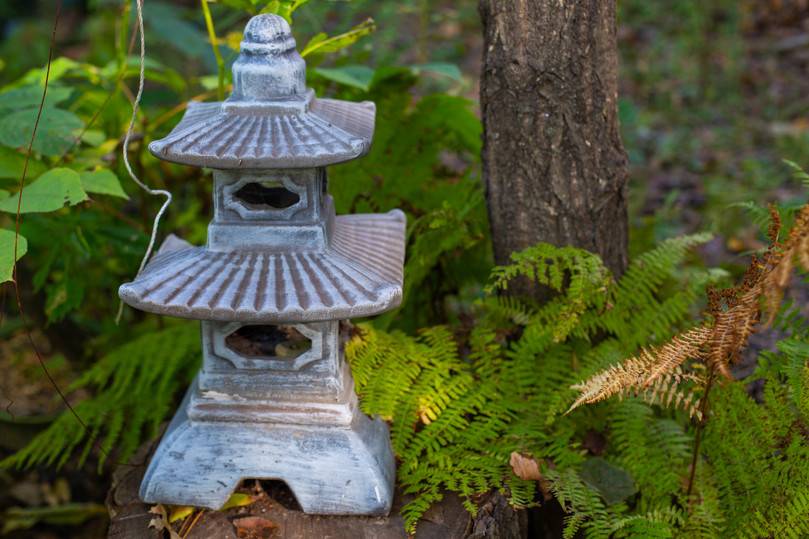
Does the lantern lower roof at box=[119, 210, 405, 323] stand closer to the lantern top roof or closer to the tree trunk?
the lantern top roof

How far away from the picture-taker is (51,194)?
2754 mm

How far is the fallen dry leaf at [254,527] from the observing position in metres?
2.55

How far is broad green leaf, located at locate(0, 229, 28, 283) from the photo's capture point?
2.42 metres

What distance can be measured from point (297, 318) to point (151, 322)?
2.12 m

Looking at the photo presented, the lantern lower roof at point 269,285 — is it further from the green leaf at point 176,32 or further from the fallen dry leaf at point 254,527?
the green leaf at point 176,32

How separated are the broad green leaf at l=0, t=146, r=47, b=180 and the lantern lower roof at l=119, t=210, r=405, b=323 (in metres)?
0.89

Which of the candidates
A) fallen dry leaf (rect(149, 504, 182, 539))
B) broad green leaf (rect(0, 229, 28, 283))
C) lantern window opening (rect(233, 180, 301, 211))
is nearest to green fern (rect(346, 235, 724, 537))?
lantern window opening (rect(233, 180, 301, 211))

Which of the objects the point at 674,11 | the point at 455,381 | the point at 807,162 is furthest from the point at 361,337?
the point at 674,11

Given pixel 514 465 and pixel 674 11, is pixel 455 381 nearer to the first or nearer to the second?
pixel 514 465

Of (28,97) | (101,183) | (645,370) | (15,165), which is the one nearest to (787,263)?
(645,370)

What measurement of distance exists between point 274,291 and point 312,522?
0.80 metres

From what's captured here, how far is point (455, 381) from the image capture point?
2834 mm

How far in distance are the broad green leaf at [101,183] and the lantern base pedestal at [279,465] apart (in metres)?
0.90

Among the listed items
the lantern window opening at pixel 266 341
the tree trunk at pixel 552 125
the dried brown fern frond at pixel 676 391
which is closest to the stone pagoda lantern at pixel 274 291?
the lantern window opening at pixel 266 341
